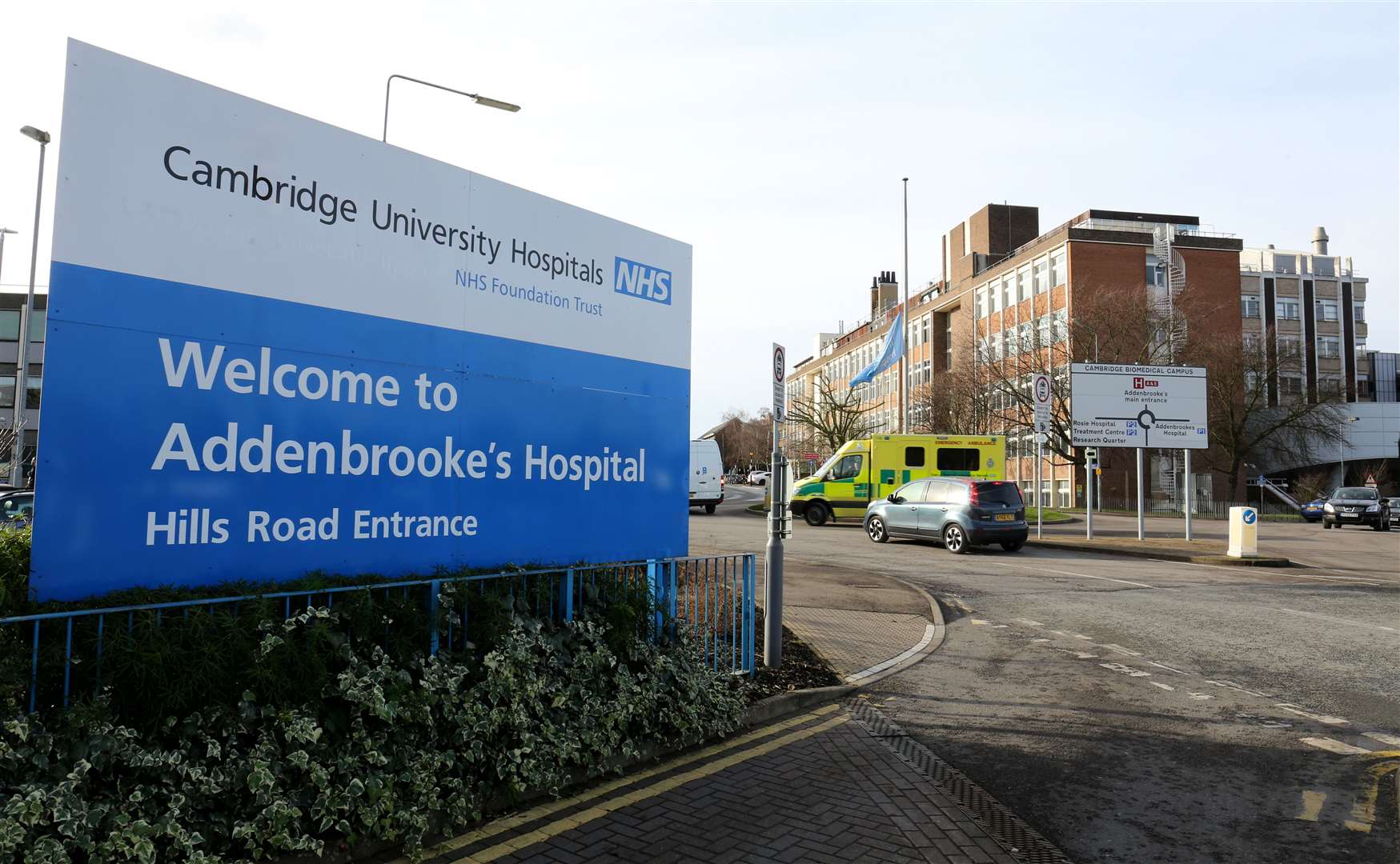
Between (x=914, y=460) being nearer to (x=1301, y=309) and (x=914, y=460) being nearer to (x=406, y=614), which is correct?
(x=406, y=614)

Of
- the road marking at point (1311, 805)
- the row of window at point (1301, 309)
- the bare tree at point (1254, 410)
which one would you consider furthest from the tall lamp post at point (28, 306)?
the row of window at point (1301, 309)

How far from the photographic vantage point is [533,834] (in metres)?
4.22

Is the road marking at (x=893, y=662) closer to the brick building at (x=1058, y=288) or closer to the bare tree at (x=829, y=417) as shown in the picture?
the brick building at (x=1058, y=288)

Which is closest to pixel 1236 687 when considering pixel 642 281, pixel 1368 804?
pixel 1368 804

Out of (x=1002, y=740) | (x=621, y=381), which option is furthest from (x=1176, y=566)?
(x=621, y=381)

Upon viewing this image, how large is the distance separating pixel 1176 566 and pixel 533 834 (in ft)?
55.4

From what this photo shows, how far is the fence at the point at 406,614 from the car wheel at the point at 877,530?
14.9m

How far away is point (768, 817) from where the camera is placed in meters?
4.46

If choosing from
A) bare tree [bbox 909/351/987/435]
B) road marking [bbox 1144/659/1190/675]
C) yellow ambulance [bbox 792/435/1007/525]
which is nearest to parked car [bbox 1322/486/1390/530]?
bare tree [bbox 909/351/987/435]

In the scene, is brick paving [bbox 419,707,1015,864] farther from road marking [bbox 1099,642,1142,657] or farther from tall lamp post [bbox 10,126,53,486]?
tall lamp post [bbox 10,126,53,486]

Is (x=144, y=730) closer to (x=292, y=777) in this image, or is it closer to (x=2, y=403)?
(x=292, y=777)

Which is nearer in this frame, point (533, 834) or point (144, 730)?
point (144, 730)

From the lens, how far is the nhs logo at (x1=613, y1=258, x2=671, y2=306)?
6.93 meters

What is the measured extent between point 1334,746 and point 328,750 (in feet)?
20.1
